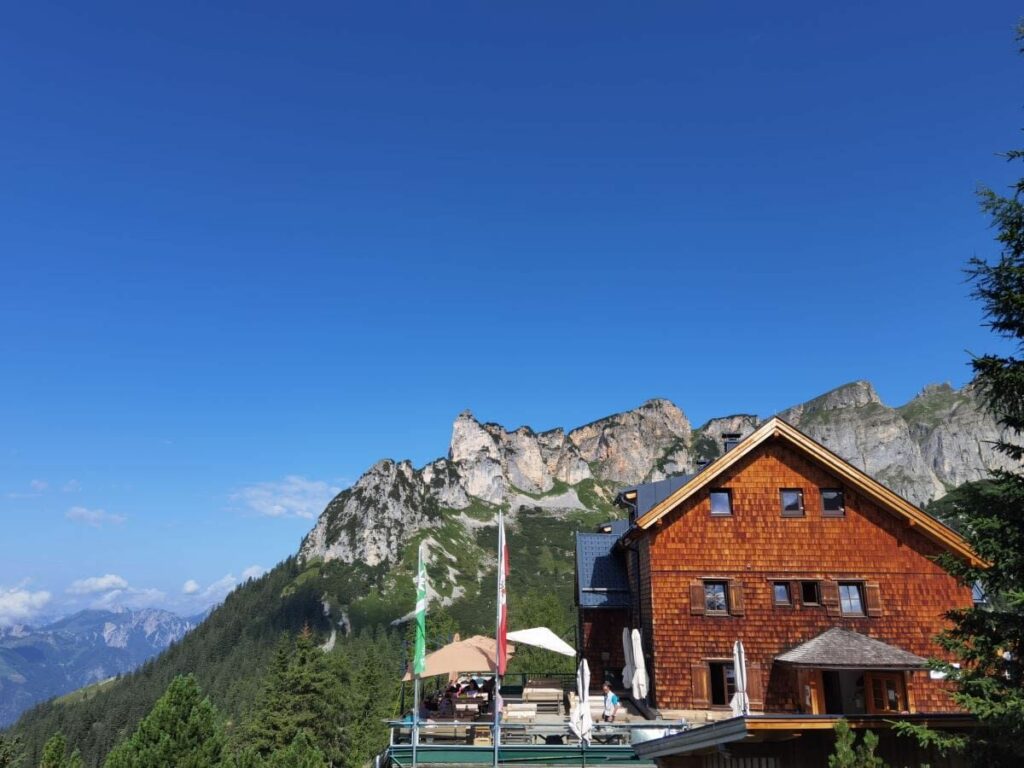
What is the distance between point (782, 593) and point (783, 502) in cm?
316

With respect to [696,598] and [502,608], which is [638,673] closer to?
[696,598]

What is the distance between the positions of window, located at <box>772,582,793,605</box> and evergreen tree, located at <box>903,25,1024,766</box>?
9.51m

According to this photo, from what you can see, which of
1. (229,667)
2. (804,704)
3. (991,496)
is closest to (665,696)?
(804,704)

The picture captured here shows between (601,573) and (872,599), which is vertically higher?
(601,573)

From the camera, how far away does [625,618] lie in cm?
2925

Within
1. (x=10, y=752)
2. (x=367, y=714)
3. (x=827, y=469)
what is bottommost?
(x=367, y=714)

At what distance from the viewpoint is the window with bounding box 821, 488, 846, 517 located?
24.2 metres

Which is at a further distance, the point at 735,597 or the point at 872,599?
the point at 735,597

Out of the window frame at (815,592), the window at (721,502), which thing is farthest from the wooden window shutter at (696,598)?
the window frame at (815,592)

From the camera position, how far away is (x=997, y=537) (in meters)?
13.2

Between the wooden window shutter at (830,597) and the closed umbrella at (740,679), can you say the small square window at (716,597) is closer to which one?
the wooden window shutter at (830,597)

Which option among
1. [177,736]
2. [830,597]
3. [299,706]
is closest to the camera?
[830,597]

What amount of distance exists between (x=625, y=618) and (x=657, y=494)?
218 inches

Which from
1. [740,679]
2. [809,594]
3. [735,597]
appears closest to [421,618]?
[740,679]
